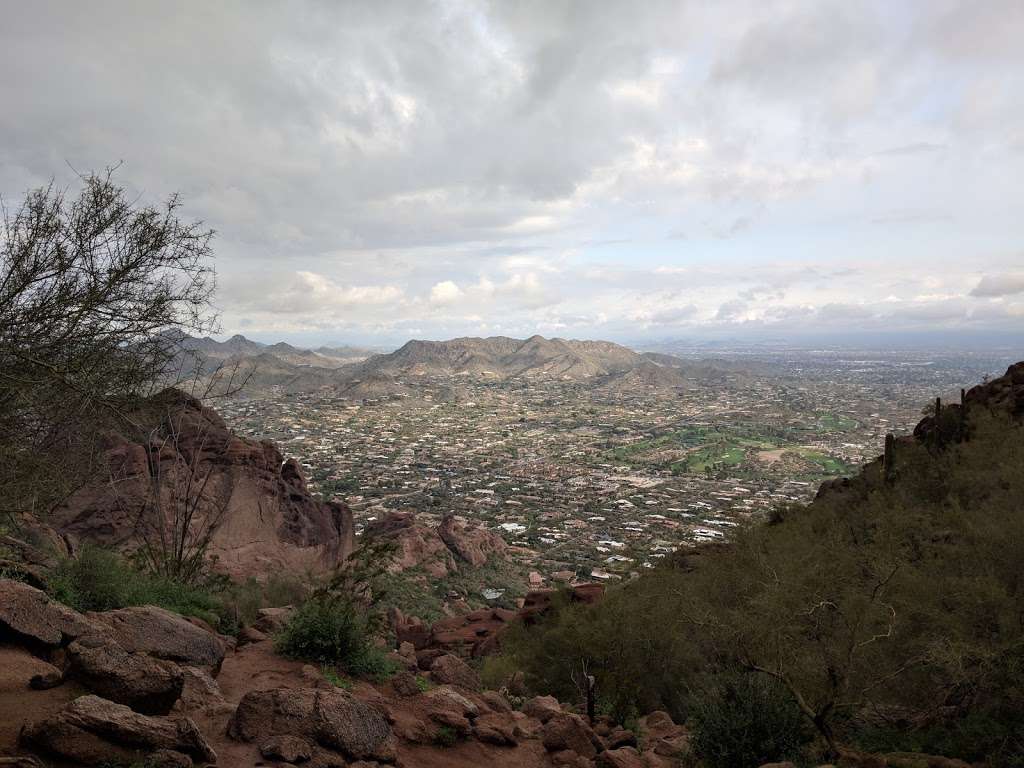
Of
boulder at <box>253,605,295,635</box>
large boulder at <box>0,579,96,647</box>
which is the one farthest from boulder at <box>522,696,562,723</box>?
large boulder at <box>0,579,96,647</box>

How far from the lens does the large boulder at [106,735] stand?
5301 mm

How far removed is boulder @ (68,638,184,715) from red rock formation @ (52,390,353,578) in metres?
21.0

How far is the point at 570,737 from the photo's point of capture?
9594mm

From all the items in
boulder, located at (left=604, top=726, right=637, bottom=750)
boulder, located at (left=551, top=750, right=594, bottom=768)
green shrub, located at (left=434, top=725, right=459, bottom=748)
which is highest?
green shrub, located at (left=434, top=725, right=459, bottom=748)

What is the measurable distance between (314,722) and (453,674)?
6.71 m

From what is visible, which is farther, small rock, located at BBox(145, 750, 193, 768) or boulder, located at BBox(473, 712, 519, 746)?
boulder, located at BBox(473, 712, 519, 746)

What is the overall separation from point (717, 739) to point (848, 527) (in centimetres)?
1603

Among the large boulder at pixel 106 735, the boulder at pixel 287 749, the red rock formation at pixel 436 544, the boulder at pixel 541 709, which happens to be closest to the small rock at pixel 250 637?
the boulder at pixel 287 749

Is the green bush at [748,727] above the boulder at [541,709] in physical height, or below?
above

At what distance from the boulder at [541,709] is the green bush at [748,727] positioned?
10.0ft

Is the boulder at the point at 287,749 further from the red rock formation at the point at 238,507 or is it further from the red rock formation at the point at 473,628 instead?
the red rock formation at the point at 238,507

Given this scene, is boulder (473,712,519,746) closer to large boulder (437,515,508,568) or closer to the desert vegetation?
the desert vegetation

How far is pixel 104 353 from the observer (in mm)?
7945

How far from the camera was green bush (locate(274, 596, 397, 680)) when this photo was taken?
1059 cm
